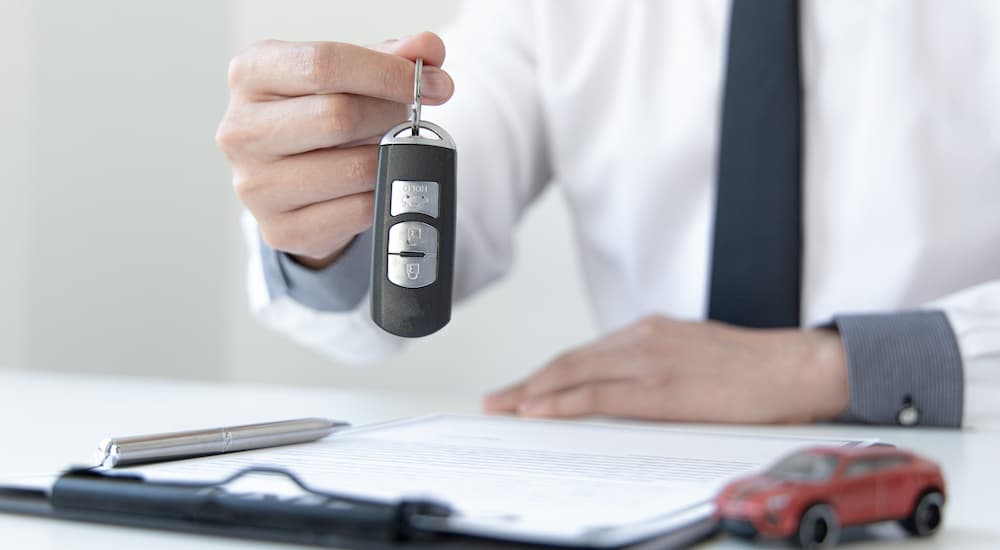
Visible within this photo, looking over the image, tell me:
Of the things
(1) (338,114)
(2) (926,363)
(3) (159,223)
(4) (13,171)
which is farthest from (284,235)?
(3) (159,223)

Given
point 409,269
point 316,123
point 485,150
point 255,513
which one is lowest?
point 255,513

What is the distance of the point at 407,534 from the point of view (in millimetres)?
445

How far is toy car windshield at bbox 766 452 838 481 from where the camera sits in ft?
1.46

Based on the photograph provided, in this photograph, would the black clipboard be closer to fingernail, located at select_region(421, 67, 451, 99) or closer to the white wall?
fingernail, located at select_region(421, 67, 451, 99)

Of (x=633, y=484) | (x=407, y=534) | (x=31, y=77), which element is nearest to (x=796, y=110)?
(x=633, y=484)

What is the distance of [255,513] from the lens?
1.55ft

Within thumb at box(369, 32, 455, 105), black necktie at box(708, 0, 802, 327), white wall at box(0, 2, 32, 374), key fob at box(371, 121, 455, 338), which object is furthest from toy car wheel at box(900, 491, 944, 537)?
white wall at box(0, 2, 32, 374)

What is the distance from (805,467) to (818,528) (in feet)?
0.09

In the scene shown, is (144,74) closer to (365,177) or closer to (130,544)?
(365,177)

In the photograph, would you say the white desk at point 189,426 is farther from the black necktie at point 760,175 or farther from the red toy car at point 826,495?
the black necktie at point 760,175

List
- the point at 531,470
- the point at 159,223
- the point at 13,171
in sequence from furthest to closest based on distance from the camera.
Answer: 1. the point at 159,223
2. the point at 13,171
3. the point at 531,470

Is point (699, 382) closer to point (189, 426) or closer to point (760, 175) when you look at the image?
point (760, 175)

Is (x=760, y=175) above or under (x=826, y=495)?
above

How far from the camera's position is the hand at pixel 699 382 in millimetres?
1083
